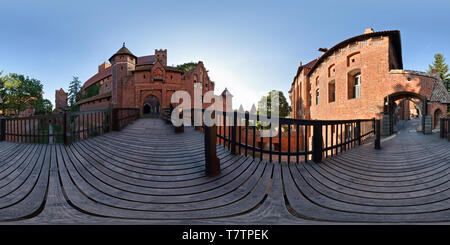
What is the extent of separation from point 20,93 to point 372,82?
42056mm

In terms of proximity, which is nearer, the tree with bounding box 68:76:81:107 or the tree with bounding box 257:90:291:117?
the tree with bounding box 257:90:291:117

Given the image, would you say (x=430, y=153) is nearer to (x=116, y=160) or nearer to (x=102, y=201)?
(x=102, y=201)

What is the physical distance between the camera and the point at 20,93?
26312 millimetres

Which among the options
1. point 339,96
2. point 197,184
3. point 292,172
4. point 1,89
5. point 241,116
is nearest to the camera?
point 197,184

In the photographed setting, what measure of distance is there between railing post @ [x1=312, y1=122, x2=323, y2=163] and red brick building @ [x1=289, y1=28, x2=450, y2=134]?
28.2ft

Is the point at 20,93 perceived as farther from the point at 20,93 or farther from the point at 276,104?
the point at 276,104

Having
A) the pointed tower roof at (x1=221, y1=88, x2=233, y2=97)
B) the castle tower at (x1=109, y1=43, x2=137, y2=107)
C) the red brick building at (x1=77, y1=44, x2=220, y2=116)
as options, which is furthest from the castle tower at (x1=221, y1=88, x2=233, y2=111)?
the castle tower at (x1=109, y1=43, x2=137, y2=107)

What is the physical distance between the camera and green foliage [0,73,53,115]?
25.2m

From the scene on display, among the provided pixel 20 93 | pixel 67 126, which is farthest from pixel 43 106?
pixel 67 126

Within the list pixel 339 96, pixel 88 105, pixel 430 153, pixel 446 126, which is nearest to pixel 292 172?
pixel 430 153

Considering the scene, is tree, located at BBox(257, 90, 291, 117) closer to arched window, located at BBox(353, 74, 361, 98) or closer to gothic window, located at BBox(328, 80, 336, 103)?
gothic window, located at BBox(328, 80, 336, 103)

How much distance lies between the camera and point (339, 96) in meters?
14.2

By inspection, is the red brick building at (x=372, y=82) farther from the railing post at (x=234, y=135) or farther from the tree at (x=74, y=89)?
the tree at (x=74, y=89)

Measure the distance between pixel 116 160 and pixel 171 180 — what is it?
1791 mm
